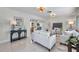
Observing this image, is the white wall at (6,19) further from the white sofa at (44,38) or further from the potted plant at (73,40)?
the potted plant at (73,40)

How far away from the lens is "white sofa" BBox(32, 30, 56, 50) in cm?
245

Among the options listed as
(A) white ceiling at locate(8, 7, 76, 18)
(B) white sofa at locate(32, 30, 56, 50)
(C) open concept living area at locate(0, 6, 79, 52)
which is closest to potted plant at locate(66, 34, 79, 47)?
(C) open concept living area at locate(0, 6, 79, 52)

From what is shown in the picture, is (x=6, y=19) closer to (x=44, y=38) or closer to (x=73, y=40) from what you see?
(x=44, y=38)

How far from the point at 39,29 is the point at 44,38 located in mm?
265

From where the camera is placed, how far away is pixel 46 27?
249cm

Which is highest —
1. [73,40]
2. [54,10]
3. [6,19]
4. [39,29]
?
[54,10]

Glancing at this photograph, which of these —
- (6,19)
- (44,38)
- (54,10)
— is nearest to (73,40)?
(44,38)

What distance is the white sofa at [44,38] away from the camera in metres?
2.45

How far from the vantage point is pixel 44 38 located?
8.29ft

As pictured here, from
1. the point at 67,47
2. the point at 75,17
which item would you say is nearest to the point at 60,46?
the point at 67,47

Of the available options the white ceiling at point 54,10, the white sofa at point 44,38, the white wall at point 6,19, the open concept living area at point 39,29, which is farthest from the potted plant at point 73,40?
A: the white wall at point 6,19

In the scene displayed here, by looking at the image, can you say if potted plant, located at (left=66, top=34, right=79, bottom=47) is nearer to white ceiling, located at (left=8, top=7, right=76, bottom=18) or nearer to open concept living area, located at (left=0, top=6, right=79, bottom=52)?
open concept living area, located at (left=0, top=6, right=79, bottom=52)
